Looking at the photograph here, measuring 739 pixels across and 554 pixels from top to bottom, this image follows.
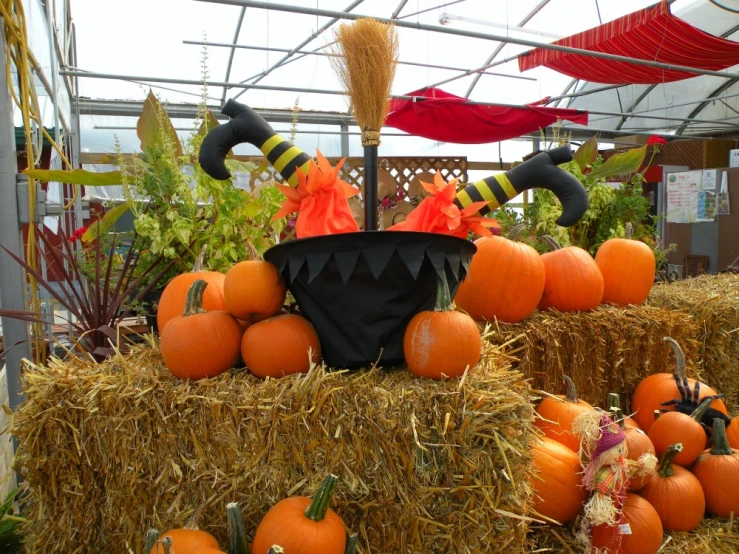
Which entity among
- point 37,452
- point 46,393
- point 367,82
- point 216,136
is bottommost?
point 37,452

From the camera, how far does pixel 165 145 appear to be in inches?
82.7

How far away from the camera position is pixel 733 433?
7.33ft

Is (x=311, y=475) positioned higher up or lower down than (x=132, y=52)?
lower down

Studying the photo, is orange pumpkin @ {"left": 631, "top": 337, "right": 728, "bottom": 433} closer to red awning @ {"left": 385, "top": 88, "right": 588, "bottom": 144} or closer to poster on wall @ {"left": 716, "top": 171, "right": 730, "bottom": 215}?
red awning @ {"left": 385, "top": 88, "right": 588, "bottom": 144}

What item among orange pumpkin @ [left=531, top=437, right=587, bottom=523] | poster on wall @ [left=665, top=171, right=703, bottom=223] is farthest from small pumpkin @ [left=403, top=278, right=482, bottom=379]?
poster on wall @ [left=665, top=171, right=703, bottom=223]

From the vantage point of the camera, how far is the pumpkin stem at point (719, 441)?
80.4 inches

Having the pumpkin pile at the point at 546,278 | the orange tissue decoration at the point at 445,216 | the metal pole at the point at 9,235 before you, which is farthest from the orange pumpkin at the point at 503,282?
the metal pole at the point at 9,235

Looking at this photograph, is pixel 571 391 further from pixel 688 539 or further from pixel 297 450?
pixel 297 450

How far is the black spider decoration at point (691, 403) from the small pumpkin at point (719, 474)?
0.09 meters

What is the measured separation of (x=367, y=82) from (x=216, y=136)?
43 centimetres

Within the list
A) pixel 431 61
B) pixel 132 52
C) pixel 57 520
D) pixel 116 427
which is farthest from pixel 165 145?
pixel 431 61

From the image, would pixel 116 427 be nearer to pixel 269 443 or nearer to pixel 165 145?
pixel 269 443

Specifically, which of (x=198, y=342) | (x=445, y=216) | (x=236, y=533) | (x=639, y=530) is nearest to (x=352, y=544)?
(x=236, y=533)

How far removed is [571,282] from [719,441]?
781mm
